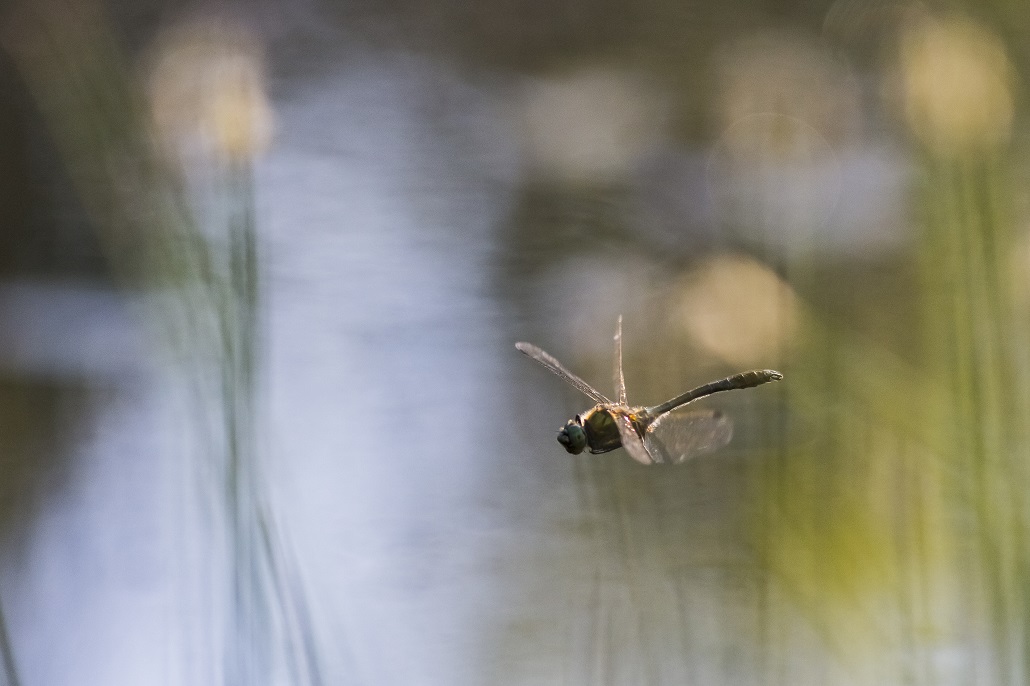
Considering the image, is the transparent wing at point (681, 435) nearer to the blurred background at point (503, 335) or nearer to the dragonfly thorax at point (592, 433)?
the dragonfly thorax at point (592, 433)

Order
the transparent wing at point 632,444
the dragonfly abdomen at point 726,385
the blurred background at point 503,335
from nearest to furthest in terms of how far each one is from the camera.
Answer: the transparent wing at point 632,444, the dragonfly abdomen at point 726,385, the blurred background at point 503,335

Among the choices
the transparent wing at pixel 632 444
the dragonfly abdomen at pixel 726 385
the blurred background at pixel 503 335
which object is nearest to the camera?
the transparent wing at pixel 632 444

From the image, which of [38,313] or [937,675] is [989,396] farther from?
[38,313]

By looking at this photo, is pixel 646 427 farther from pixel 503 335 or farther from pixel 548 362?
pixel 503 335

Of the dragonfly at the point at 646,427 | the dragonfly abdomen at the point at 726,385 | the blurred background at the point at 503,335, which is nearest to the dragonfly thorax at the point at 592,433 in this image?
the dragonfly at the point at 646,427

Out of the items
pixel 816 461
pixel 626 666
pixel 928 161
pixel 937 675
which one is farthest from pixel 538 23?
pixel 937 675


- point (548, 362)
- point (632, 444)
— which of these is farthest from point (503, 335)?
point (632, 444)
